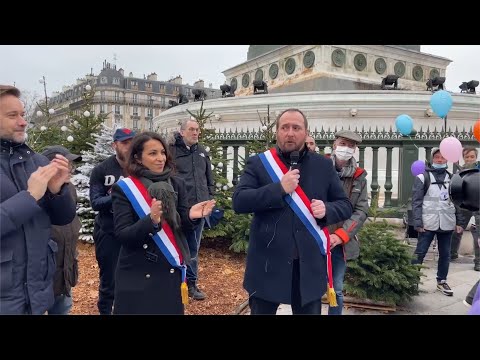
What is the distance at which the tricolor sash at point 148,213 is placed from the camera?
111 inches

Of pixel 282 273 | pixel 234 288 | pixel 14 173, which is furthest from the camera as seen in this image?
pixel 234 288

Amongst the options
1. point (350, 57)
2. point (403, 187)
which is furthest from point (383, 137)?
point (350, 57)

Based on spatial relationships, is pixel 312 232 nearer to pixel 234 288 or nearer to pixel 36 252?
pixel 36 252

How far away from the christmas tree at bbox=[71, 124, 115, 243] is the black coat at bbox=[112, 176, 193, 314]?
4.85 m

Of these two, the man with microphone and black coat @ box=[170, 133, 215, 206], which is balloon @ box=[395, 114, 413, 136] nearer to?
black coat @ box=[170, 133, 215, 206]

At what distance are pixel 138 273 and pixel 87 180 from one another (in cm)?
530

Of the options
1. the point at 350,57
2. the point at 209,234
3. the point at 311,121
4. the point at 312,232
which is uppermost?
the point at 350,57

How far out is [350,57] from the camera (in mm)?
17969

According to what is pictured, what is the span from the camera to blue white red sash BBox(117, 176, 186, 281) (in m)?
2.82

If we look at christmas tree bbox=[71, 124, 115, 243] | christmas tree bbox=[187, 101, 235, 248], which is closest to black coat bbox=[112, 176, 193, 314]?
christmas tree bbox=[187, 101, 235, 248]

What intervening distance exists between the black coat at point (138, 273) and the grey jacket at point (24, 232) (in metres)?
0.34

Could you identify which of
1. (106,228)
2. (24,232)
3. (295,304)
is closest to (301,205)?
(295,304)

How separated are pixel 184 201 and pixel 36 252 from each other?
1.10 metres

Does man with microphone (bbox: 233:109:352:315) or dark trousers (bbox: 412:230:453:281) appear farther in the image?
dark trousers (bbox: 412:230:453:281)
